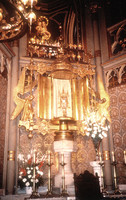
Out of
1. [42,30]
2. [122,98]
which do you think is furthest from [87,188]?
[42,30]

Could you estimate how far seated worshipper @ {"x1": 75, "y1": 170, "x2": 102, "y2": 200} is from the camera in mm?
3865

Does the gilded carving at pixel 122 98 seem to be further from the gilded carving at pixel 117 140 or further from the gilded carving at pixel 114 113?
the gilded carving at pixel 117 140

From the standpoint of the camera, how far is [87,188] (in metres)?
3.91

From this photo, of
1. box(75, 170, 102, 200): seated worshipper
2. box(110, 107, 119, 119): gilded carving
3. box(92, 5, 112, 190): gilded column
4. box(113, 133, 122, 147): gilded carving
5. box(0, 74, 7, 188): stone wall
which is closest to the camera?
box(75, 170, 102, 200): seated worshipper

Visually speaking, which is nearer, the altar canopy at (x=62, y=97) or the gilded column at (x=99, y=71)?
the gilded column at (x=99, y=71)

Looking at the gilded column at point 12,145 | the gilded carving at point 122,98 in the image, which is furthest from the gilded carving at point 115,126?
the gilded column at point 12,145

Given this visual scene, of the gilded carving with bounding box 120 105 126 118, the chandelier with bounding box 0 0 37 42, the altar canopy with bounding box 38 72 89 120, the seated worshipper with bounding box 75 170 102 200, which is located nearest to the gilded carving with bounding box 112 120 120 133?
the gilded carving with bounding box 120 105 126 118

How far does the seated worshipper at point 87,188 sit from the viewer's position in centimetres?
387

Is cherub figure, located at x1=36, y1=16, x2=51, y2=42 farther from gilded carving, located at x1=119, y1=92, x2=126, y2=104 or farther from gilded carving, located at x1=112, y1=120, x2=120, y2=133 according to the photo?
gilded carving, located at x1=112, y1=120, x2=120, y2=133

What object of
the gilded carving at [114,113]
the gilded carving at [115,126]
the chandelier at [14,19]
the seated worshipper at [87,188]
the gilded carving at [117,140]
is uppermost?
the chandelier at [14,19]

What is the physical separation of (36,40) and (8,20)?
681cm

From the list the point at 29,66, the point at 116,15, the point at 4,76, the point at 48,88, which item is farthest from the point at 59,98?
the point at 116,15

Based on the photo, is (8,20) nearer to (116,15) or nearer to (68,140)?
(68,140)

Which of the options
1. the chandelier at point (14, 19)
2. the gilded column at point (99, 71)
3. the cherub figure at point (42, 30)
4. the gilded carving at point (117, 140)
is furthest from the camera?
the cherub figure at point (42, 30)
